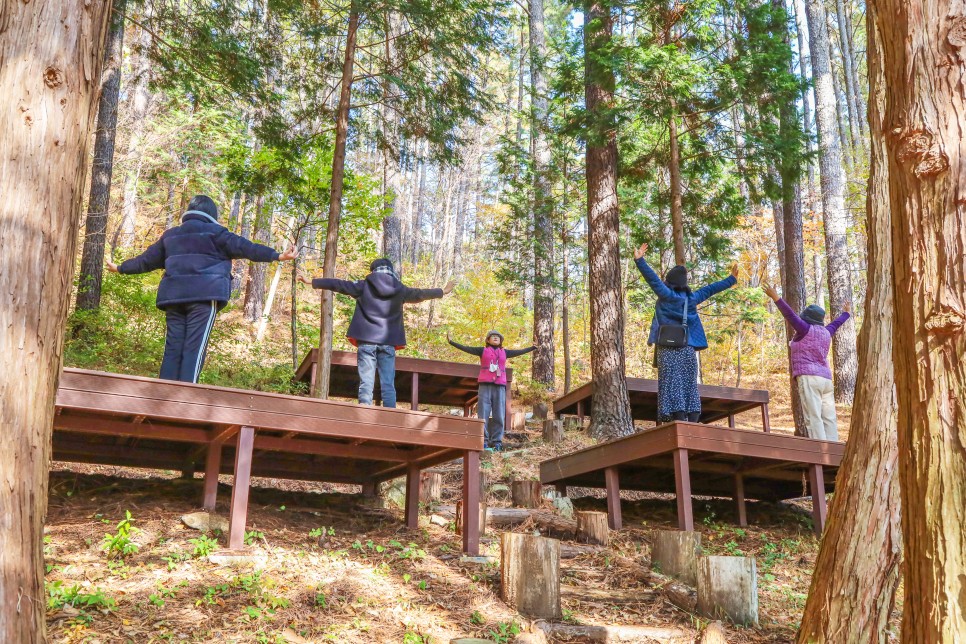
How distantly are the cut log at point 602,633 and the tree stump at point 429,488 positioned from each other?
330 cm

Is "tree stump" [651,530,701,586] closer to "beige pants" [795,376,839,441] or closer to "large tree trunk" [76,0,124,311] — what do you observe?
"beige pants" [795,376,839,441]

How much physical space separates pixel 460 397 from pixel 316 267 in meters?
13.4

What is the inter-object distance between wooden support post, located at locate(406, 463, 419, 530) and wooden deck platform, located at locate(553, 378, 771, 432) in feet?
15.2

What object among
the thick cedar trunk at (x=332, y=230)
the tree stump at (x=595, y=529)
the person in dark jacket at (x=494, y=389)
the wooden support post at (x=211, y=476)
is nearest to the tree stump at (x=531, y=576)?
the tree stump at (x=595, y=529)

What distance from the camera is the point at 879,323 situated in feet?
14.2

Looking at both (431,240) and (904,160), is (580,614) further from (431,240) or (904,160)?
(431,240)

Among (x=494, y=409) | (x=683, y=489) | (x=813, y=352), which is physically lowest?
(x=683, y=489)

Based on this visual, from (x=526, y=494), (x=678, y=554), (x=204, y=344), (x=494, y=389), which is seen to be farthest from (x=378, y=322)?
(x=678, y=554)

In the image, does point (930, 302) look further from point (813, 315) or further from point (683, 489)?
point (813, 315)

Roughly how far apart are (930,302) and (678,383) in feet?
18.9

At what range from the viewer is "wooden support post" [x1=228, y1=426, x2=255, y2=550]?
527 centimetres

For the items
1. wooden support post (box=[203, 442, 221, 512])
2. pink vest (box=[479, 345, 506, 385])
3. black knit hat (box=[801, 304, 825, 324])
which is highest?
black knit hat (box=[801, 304, 825, 324])

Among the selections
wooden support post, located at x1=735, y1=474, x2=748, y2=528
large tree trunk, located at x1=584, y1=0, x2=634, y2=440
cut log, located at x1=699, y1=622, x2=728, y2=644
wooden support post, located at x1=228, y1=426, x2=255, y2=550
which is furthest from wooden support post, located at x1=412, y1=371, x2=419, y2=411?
cut log, located at x1=699, y1=622, x2=728, y2=644

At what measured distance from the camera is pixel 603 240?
11.3m
